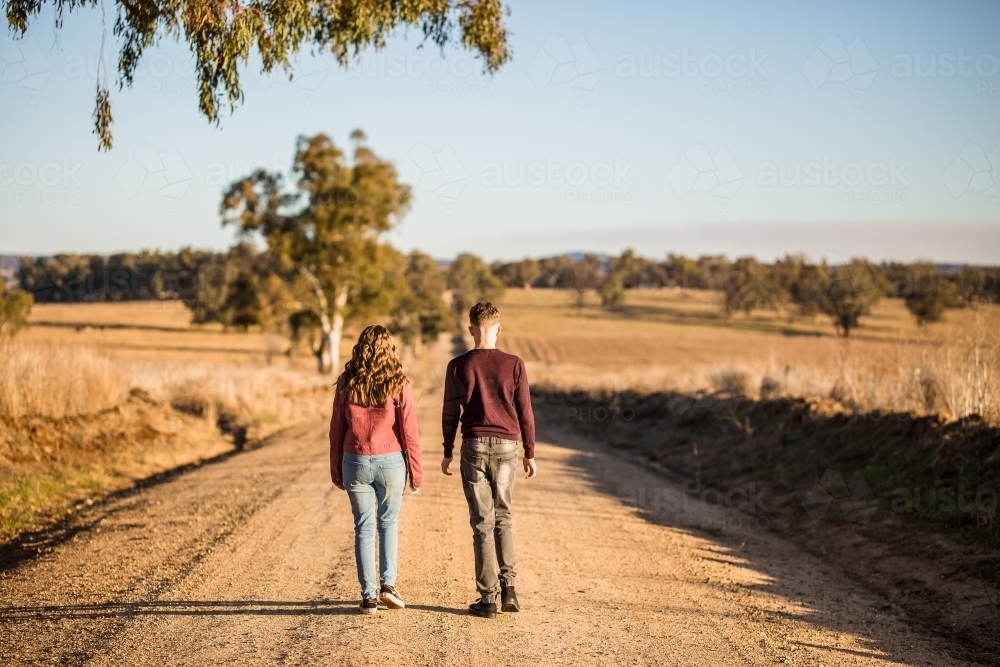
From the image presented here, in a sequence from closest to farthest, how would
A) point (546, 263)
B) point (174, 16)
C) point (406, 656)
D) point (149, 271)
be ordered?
point (406, 656)
point (174, 16)
point (149, 271)
point (546, 263)

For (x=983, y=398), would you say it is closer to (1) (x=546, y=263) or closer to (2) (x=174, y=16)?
(2) (x=174, y=16)

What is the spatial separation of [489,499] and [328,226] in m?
41.6

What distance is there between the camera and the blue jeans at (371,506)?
6.32 metres

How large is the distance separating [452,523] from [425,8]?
248 inches

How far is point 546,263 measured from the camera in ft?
603

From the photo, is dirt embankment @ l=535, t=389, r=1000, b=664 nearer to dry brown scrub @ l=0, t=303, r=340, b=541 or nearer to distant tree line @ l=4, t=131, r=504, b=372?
dry brown scrub @ l=0, t=303, r=340, b=541

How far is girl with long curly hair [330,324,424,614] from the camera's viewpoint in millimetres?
6312

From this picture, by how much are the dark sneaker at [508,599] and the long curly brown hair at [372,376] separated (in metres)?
1.66

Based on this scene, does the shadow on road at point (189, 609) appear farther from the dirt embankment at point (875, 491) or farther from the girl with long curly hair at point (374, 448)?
the dirt embankment at point (875, 491)

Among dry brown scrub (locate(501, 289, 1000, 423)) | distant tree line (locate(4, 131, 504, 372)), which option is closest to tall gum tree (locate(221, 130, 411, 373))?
distant tree line (locate(4, 131, 504, 372))

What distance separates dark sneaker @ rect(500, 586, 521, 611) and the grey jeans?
0.08 meters

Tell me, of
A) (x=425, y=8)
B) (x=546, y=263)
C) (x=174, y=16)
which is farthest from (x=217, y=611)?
(x=546, y=263)

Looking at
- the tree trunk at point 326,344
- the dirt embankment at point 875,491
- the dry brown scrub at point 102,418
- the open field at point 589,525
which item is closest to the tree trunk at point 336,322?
the tree trunk at point 326,344

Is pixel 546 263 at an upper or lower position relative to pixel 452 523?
upper
